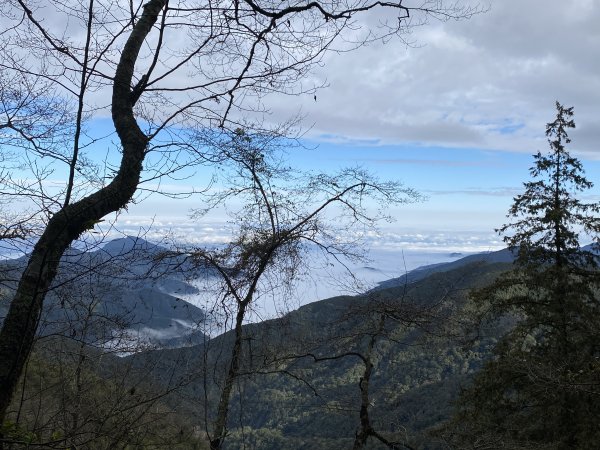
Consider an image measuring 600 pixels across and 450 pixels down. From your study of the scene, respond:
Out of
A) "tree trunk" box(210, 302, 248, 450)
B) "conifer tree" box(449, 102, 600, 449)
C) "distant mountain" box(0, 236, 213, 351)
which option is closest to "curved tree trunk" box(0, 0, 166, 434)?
"distant mountain" box(0, 236, 213, 351)

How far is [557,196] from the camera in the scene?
55.7ft

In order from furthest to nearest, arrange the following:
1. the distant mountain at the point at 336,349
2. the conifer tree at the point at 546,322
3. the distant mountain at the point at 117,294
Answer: the conifer tree at the point at 546,322
the distant mountain at the point at 336,349
the distant mountain at the point at 117,294

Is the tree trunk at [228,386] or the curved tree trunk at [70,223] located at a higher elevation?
the curved tree trunk at [70,223]

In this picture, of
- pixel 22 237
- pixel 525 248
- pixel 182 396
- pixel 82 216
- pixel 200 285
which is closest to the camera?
pixel 82 216

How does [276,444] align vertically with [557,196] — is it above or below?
below

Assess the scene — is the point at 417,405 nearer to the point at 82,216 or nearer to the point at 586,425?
the point at 586,425

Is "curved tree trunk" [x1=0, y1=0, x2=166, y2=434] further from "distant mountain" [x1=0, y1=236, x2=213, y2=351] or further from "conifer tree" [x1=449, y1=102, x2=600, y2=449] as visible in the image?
"conifer tree" [x1=449, y1=102, x2=600, y2=449]

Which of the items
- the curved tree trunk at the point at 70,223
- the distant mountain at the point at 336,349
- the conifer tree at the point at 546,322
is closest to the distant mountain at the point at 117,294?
the curved tree trunk at the point at 70,223

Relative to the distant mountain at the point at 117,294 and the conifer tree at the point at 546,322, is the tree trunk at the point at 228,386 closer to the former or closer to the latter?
the distant mountain at the point at 117,294

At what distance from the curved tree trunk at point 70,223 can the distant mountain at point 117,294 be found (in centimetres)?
13

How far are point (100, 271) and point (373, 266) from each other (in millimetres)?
5758

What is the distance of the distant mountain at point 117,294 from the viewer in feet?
10.0

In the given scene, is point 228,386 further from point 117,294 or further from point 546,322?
point 546,322

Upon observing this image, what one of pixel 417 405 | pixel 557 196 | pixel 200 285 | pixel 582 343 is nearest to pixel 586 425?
pixel 582 343
